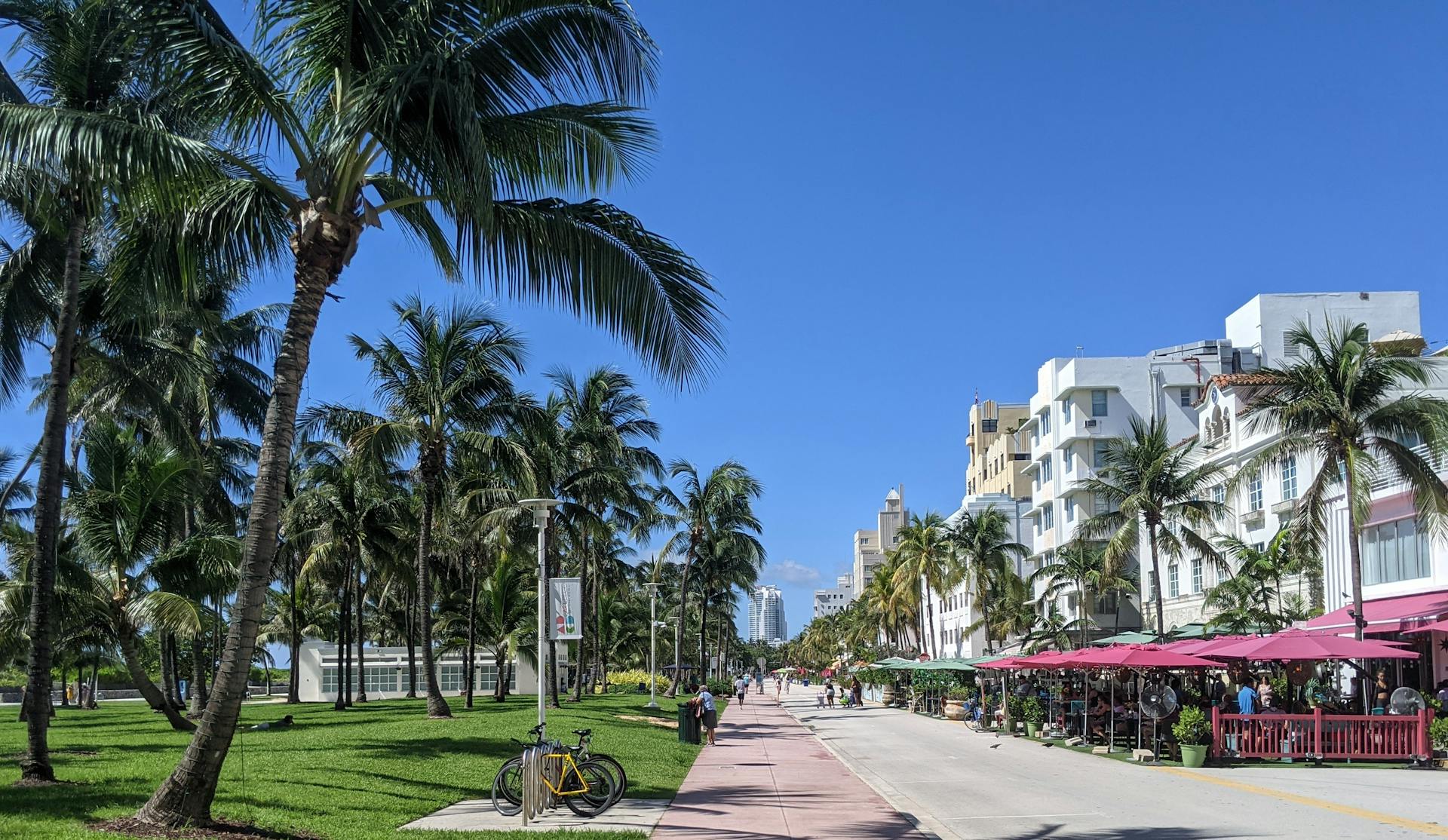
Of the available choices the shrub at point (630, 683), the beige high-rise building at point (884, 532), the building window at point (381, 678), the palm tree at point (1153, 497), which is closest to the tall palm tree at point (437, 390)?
the palm tree at point (1153, 497)

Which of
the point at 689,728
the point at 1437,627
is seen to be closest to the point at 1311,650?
the point at 1437,627

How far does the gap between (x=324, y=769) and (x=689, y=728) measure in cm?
1306

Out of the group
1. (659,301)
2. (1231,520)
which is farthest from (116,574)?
(1231,520)

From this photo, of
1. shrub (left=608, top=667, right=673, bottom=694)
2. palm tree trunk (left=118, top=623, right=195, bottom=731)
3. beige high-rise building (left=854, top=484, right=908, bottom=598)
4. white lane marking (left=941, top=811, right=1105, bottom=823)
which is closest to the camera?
white lane marking (left=941, top=811, right=1105, bottom=823)

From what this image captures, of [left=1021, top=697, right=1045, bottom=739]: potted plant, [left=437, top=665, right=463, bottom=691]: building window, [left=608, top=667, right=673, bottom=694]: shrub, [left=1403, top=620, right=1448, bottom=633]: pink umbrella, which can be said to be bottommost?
[left=608, top=667, right=673, bottom=694]: shrub

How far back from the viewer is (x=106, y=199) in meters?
16.0

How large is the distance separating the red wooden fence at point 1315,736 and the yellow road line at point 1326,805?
7.47ft

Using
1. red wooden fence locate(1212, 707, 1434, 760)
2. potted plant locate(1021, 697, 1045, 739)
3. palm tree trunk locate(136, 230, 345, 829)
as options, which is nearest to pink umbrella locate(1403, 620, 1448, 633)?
red wooden fence locate(1212, 707, 1434, 760)

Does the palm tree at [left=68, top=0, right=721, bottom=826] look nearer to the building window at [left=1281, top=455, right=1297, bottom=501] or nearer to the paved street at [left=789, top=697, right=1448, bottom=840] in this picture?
the paved street at [left=789, top=697, right=1448, bottom=840]

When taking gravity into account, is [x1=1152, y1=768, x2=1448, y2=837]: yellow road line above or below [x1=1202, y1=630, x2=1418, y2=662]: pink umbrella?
below

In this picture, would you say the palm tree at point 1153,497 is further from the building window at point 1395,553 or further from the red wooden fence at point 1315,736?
the red wooden fence at point 1315,736

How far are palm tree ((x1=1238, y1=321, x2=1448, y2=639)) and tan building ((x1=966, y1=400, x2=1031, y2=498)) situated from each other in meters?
58.3

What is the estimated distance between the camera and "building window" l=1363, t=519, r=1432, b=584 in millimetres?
31875

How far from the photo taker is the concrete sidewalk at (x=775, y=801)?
1356 cm
